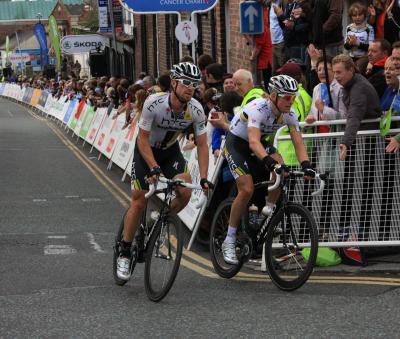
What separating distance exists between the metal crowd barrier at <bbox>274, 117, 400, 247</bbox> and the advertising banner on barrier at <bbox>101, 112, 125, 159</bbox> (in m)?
10.7

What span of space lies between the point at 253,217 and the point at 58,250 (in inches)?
109

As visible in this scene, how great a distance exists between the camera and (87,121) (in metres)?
27.1

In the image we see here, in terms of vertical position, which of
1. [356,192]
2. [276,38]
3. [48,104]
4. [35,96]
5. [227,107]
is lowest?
[35,96]

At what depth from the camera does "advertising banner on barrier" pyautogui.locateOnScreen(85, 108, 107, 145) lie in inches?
943

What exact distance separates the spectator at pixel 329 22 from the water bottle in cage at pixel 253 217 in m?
3.64

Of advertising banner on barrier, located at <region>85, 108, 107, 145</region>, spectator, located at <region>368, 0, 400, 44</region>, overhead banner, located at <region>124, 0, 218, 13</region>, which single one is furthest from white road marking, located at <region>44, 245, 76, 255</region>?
advertising banner on barrier, located at <region>85, 108, 107, 145</region>

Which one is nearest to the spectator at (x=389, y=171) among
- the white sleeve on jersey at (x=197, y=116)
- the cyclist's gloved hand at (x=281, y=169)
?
the cyclist's gloved hand at (x=281, y=169)

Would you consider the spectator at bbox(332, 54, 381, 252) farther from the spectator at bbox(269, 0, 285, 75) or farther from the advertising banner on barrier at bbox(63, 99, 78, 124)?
the advertising banner on barrier at bbox(63, 99, 78, 124)

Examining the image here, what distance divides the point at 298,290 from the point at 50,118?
123 ft

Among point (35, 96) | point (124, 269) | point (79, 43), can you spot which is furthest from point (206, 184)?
point (35, 96)

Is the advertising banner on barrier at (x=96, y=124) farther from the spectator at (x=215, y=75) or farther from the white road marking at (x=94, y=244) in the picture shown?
the white road marking at (x=94, y=244)

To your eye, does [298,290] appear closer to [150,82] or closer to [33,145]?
[150,82]

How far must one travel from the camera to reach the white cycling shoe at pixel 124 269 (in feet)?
29.2

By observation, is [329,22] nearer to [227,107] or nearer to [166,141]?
[227,107]
